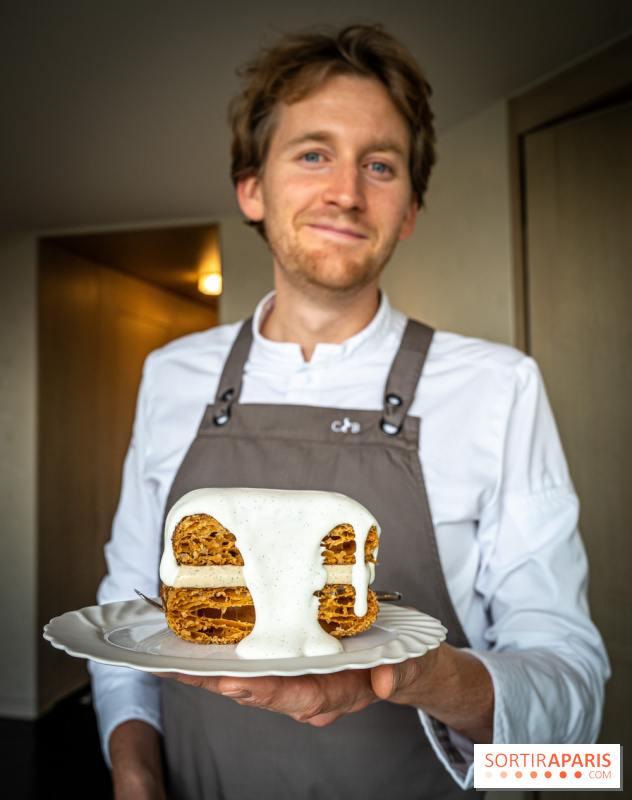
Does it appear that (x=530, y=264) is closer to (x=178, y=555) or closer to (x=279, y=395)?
(x=279, y=395)

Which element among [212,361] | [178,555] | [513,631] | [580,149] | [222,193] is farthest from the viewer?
[222,193]

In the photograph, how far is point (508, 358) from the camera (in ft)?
4.25

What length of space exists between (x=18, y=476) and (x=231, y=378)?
354cm

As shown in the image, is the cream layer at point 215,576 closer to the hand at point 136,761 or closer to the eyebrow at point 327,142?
the hand at point 136,761

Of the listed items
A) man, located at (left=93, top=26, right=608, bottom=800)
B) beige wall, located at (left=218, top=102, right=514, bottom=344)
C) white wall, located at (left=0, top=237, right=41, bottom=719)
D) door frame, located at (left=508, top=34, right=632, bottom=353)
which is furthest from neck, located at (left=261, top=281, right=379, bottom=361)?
white wall, located at (left=0, top=237, right=41, bottom=719)

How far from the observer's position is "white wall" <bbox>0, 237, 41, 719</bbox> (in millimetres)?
4289

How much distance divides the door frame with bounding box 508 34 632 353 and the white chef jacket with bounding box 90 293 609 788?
1337 mm

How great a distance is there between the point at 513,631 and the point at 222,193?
3.13 metres

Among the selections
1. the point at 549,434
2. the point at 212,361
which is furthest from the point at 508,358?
the point at 212,361

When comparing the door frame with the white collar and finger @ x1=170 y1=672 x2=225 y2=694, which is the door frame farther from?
finger @ x1=170 y1=672 x2=225 y2=694

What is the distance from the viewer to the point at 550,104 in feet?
8.07

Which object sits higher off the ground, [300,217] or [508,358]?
[300,217]

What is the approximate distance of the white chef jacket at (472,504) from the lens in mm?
1093

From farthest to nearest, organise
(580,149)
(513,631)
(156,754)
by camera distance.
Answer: (580,149) → (156,754) → (513,631)
